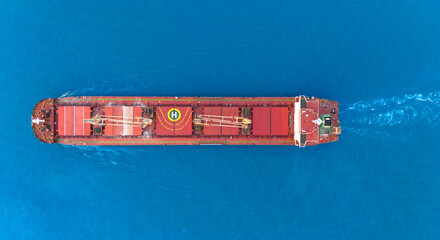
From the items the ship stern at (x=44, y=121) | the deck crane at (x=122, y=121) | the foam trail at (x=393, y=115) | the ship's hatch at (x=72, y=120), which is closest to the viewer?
the ship's hatch at (x=72, y=120)

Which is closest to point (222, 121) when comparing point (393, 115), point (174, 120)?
point (174, 120)

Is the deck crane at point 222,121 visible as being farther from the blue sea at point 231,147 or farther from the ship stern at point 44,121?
the ship stern at point 44,121

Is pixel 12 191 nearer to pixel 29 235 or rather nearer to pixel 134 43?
pixel 29 235

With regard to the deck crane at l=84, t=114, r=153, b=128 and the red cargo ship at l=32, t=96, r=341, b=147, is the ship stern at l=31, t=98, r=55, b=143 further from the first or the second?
the deck crane at l=84, t=114, r=153, b=128

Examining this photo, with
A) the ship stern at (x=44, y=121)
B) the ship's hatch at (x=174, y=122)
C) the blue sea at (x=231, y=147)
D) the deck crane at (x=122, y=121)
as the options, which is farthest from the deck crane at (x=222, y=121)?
the ship stern at (x=44, y=121)

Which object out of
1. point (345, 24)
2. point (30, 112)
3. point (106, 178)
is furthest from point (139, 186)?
point (345, 24)

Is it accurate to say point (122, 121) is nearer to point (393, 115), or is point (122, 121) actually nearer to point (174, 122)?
point (174, 122)
